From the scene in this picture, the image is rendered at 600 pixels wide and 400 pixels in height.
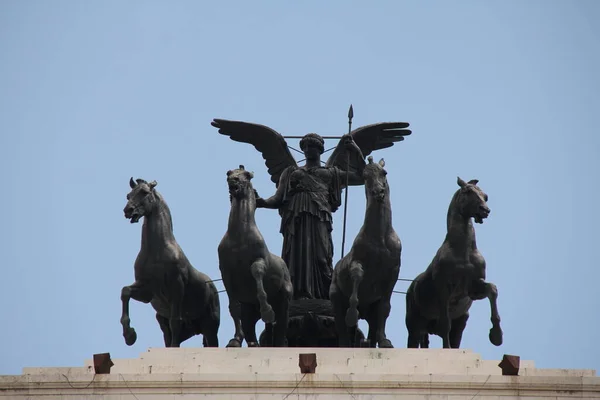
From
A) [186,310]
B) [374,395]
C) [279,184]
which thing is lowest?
[374,395]

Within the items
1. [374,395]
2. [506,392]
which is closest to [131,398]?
[374,395]

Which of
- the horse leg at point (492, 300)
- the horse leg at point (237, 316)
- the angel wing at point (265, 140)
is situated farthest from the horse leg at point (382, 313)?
the angel wing at point (265, 140)

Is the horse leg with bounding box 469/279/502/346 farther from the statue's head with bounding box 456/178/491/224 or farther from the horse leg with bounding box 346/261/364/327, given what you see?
the horse leg with bounding box 346/261/364/327

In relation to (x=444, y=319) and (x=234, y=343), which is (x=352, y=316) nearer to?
(x=444, y=319)

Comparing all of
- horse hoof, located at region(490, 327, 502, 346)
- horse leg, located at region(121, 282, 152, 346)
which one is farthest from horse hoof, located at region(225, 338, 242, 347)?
horse hoof, located at region(490, 327, 502, 346)

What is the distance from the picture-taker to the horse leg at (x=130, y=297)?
34875 millimetres

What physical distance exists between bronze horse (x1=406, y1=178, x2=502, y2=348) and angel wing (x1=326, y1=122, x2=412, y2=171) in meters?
4.46

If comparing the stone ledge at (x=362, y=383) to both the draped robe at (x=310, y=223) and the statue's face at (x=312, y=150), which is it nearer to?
the draped robe at (x=310, y=223)

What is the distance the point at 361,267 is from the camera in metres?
34.8

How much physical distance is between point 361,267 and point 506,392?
3887 mm

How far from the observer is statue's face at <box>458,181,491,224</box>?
3456 cm

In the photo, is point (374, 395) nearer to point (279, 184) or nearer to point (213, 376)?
point (213, 376)

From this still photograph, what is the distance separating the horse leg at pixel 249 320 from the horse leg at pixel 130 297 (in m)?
1.71

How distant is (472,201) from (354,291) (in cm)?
247
